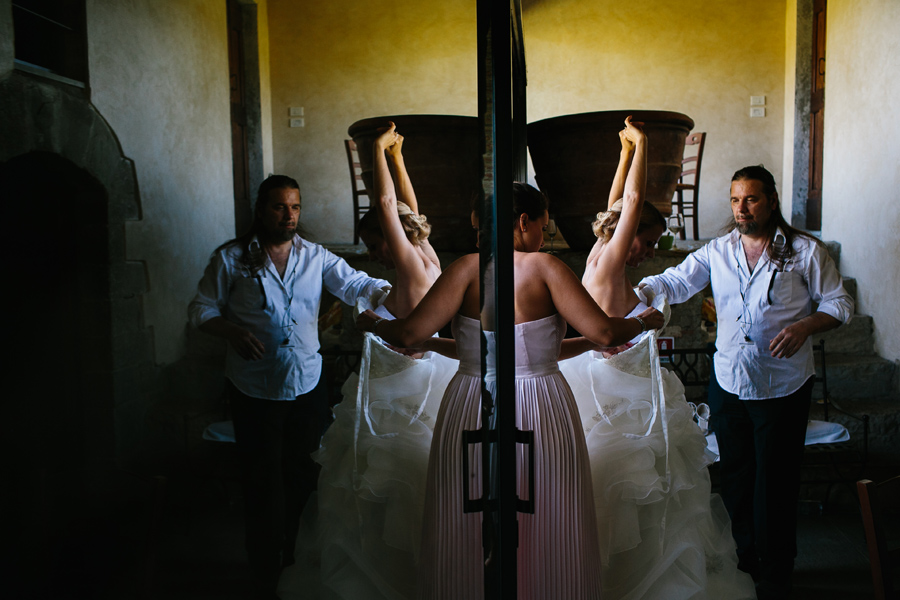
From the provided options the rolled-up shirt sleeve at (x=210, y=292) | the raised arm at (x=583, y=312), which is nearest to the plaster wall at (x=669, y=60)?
the raised arm at (x=583, y=312)

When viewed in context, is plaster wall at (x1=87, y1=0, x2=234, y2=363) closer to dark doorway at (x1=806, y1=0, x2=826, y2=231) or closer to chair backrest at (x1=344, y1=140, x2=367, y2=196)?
chair backrest at (x1=344, y1=140, x2=367, y2=196)

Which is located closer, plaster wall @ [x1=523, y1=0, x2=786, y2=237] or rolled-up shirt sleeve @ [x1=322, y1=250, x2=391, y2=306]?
rolled-up shirt sleeve @ [x1=322, y1=250, x2=391, y2=306]

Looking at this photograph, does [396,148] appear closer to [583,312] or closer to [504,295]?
[504,295]

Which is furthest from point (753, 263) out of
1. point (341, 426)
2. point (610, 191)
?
point (341, 426)

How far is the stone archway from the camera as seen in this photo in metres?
0.57

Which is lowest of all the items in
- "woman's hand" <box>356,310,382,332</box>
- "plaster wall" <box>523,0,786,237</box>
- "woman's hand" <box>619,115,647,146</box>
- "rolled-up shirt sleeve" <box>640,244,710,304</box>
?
"woman's hand" <box>356,310,382,332</box>

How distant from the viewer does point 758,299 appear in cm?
118

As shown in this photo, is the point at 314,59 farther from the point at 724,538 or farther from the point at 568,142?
the point at 724,538

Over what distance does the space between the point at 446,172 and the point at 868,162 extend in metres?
0.87

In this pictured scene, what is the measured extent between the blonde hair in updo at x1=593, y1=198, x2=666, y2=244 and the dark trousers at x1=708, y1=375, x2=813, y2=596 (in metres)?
0.65

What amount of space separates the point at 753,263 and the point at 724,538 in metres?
0.52

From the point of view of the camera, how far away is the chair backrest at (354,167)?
65 cm

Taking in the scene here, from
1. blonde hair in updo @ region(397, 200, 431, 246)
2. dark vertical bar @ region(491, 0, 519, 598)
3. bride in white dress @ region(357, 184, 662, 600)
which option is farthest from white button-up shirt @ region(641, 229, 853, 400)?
blonde hair in updo @ region(397, 200, 431, 246)

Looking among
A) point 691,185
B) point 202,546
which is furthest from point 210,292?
point 691,185
